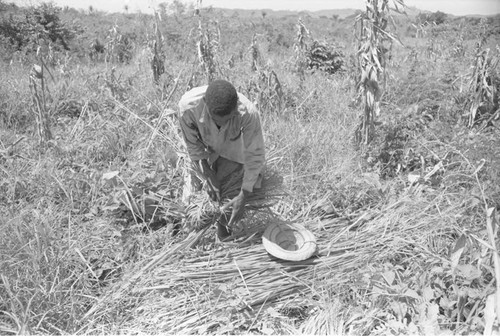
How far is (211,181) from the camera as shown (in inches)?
108

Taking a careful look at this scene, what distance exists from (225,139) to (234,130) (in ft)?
0.48

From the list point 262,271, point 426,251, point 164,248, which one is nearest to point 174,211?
point 164,248

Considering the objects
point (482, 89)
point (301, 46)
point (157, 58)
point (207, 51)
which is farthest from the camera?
point (301, 46)

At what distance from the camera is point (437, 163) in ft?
11.4

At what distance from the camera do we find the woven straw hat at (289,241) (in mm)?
2346

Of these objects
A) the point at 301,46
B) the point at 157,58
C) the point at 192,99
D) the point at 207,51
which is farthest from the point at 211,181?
the point at 301,46

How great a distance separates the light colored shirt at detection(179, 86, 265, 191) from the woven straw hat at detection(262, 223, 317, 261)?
0.35 metres

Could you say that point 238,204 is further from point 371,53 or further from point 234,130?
point 371,53

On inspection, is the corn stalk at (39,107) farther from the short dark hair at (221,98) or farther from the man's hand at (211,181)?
the short dark hair at (221,98)

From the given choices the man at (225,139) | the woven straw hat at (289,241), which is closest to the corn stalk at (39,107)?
the man at (225,139)

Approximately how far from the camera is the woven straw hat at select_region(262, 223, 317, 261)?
2346 millimetres

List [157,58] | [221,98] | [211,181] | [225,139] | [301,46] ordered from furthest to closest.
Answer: [301,46]
[157,58]
[211,181]
[225,139]
[221,98]

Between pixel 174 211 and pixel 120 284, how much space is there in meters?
0.68

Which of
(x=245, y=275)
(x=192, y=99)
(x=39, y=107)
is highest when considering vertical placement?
(x=192, y=99)
